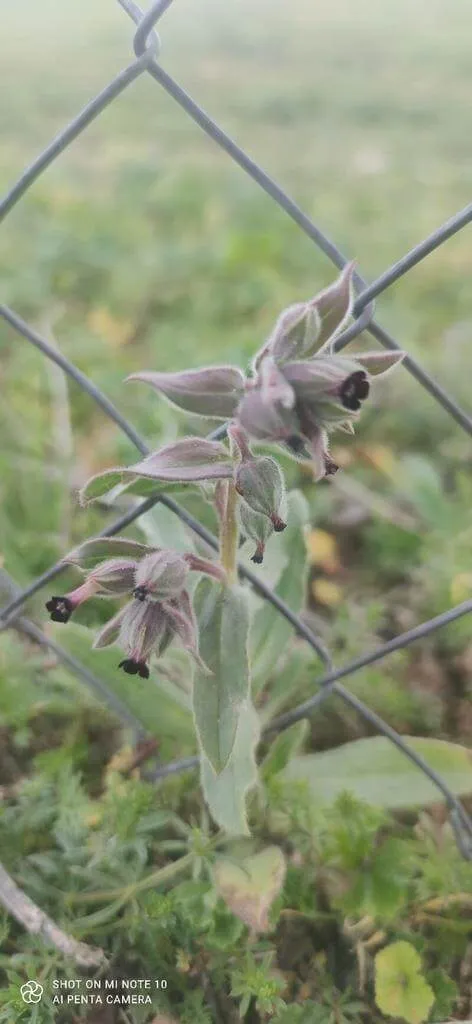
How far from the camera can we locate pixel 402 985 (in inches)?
53.8

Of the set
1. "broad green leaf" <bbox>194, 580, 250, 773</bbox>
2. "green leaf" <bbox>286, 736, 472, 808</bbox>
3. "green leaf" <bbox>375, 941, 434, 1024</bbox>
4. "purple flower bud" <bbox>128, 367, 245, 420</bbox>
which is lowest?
"green leaf" <bbox>375, 941, 434, 1024</bbox>

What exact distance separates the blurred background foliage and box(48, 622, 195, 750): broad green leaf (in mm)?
12

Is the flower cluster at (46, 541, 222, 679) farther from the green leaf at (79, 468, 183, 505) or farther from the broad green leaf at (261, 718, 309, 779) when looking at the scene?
the broad green leaf at (261, 718, 309, 779)

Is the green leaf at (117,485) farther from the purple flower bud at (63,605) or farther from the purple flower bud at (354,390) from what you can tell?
the purple flower bud at (354,390)

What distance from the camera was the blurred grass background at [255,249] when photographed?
218cm

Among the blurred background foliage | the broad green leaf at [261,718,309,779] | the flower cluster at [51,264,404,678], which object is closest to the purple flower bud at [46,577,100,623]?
the flower cluster at [51,264,404,678]

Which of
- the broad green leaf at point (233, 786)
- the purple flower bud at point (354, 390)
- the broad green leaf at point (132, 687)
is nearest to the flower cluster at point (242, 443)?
the purple flower bud at point (354, 390)

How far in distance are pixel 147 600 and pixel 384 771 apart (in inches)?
27.2

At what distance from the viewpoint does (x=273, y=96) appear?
15.9 ft

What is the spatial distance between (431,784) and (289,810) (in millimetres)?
281

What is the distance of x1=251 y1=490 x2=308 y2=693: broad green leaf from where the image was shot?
163 centimetres

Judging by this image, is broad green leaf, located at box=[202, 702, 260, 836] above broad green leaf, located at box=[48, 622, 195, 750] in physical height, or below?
below

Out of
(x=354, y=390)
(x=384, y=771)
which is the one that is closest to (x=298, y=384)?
(x=354, y=390)

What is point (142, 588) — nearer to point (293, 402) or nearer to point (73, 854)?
point (293, 402)
